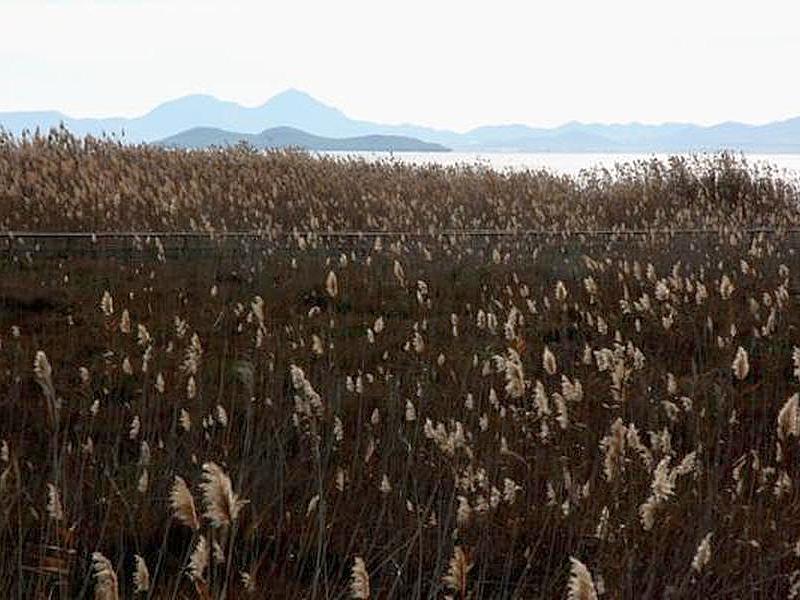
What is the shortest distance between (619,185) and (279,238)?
8.13m

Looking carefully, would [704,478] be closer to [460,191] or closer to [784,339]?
[784,339]

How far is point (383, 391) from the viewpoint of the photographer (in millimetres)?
5754

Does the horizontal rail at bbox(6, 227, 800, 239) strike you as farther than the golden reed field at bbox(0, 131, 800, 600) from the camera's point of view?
Yes

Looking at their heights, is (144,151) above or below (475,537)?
above

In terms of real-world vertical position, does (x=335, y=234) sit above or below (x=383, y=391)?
above

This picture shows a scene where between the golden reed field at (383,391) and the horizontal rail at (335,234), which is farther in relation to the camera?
the horizontal rail at (335,234)

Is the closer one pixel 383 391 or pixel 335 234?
pixel 383 391

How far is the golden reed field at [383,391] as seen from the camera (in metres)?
3.36

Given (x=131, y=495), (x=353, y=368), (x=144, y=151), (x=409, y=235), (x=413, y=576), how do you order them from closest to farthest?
(x=413, y=576)
(x=131, y=495)
(x=353, y=368)
(x=409, y=235)
(x=144, y=151)

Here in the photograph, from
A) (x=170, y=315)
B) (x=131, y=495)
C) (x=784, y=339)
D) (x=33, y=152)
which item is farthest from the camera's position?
(x=33, y=152)

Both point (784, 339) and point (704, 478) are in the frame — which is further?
point (784, 339)

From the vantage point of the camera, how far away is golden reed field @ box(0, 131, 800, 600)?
336 cm

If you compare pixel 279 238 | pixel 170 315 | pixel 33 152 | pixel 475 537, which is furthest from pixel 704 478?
pixel 33 152

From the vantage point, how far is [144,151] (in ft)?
58.5
